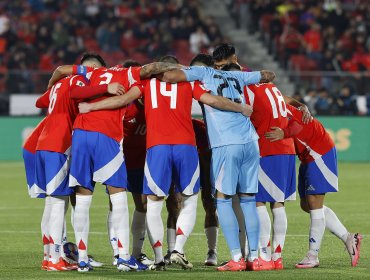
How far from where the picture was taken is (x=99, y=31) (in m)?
31.3

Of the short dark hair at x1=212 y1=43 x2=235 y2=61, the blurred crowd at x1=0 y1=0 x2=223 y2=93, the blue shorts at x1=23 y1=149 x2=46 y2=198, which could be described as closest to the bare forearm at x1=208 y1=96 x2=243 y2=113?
the short dark hair at x1=212 y1=43 x2=235 y2=61

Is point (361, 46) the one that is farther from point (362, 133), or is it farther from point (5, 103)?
point (5, 103)

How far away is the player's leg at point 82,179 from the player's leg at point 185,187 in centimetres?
83

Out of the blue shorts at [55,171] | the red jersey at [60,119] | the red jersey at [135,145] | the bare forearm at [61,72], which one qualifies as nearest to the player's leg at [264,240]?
the red jersey at [135,145]

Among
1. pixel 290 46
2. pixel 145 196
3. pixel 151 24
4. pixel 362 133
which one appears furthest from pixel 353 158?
pixel 145 196

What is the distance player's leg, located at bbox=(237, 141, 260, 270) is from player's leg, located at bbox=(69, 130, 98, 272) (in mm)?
1463

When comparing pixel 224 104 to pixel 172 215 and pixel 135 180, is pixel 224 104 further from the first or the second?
pixel 172 215

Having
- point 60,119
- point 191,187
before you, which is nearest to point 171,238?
point 191,187

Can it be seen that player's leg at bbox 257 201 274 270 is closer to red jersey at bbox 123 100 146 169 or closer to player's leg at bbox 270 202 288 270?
player's leg at bbox 270 202 288 270

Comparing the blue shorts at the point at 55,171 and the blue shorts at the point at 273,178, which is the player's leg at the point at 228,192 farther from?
the blue shorts at the point at 55,171

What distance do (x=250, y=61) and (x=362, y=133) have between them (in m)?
5.95

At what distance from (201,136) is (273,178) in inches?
38.7

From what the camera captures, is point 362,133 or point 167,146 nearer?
point 167,146

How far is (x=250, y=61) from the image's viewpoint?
32.2 metres
